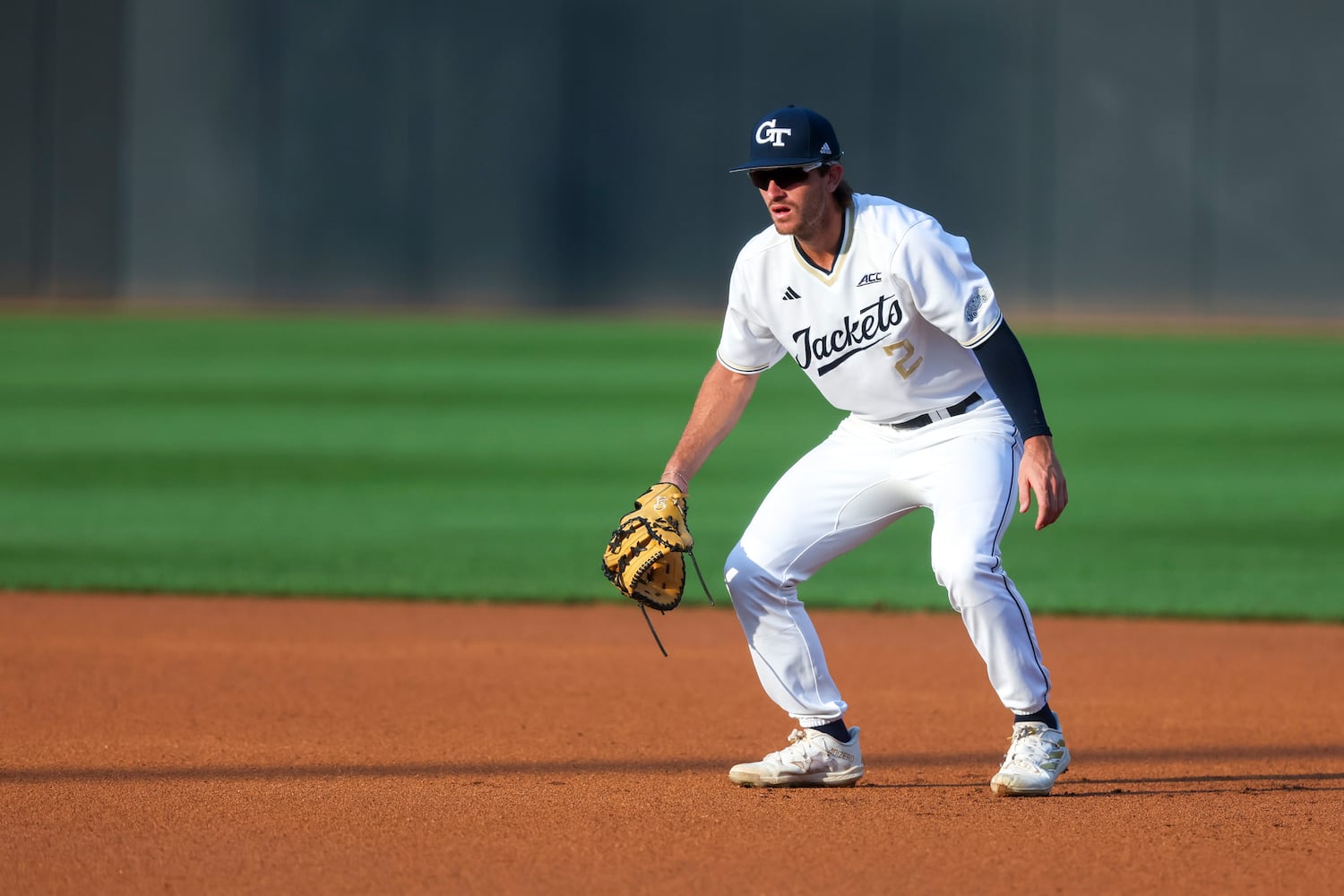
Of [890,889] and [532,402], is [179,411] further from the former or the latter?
[890,889]

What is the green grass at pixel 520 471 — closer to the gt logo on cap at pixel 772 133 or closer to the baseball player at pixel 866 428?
the baseball player at pixel 866 428

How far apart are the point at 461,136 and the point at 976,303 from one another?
23.4 m

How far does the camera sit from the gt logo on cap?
4004 mm

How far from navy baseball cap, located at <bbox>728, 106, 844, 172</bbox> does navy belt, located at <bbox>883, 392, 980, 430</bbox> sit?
29.2 inches

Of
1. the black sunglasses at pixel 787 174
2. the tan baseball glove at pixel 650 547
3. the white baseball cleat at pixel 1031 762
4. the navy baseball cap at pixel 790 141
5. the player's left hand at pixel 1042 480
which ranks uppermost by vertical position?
the navy baseball cap at pixel 790 141

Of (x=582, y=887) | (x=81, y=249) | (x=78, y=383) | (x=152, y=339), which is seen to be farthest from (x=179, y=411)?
(x=81, y=249)

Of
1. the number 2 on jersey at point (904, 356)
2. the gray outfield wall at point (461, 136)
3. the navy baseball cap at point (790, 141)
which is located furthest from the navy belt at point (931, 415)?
the gray outfield wall at point (461, 136)

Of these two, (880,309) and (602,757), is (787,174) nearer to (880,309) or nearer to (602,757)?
(880,309)

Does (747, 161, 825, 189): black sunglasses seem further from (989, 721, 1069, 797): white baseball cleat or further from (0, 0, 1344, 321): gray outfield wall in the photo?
(0, 0, 1344, 321): gray outfield wall

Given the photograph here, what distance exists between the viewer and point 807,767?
425 cm

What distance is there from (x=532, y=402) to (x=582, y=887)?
1221cm

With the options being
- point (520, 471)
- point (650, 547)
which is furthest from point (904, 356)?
point (520, 471)

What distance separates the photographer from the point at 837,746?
429cm

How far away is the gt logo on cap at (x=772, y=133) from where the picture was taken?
158 inches
